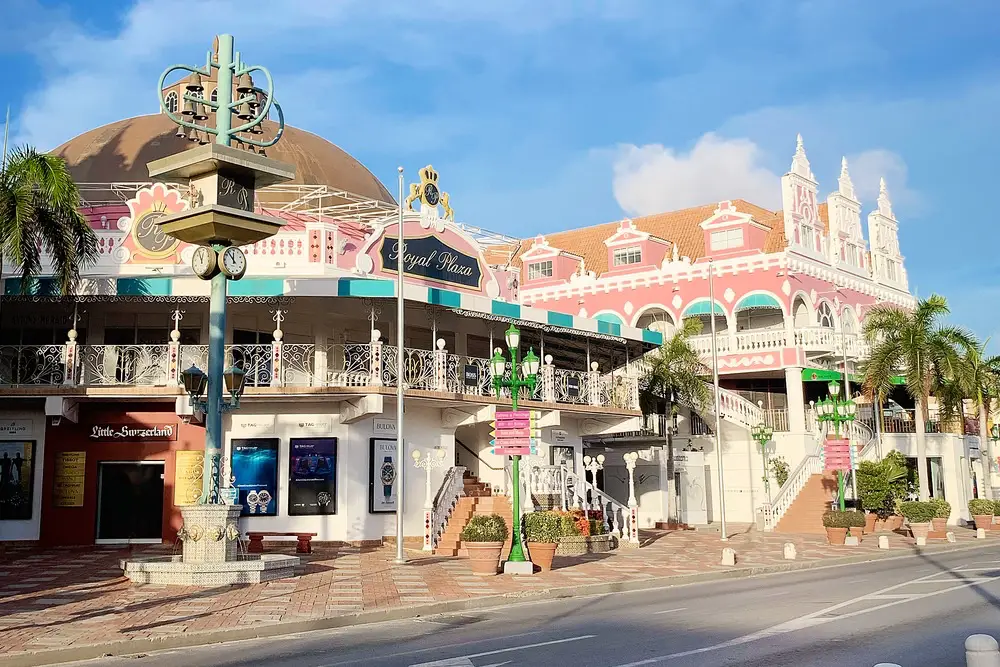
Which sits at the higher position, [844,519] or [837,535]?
[844,519]

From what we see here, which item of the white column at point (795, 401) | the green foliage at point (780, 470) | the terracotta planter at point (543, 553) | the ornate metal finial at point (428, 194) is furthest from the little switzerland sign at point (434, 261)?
the white column at point (795, 401)

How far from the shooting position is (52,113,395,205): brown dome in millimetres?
33625

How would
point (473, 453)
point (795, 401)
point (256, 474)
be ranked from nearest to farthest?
point (256, 474), point (473, 453), point (795, 401)

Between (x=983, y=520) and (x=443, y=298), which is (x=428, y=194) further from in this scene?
(x=983, y=520)

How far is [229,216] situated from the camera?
62.6 ft

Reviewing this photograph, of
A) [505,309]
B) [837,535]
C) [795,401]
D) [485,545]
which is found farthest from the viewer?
[795,401]

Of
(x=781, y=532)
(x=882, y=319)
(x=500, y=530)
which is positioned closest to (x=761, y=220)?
(x=882, y=319)

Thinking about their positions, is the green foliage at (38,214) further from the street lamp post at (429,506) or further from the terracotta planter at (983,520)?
the terracotta planter at (983,520)

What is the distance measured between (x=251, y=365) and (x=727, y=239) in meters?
26.1

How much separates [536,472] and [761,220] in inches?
887

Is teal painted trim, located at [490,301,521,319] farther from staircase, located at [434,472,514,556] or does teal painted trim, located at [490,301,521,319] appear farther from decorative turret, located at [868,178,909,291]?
decorative turret, located at [868,178,909,291]

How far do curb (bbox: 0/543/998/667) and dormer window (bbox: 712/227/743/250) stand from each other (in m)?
22.6

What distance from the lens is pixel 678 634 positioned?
12281mm

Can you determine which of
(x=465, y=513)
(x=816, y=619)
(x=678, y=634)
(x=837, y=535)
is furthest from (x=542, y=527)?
(x=837, y=535)
